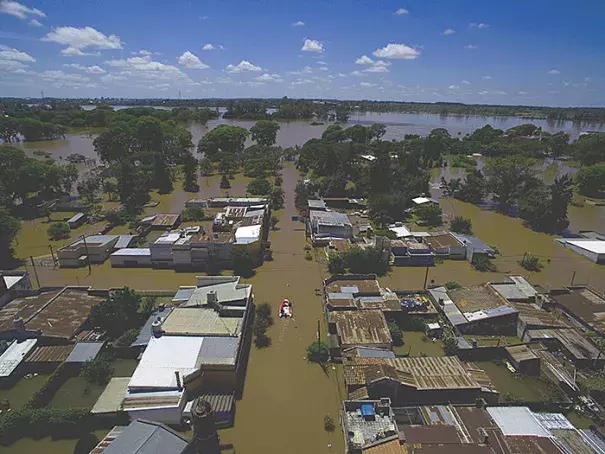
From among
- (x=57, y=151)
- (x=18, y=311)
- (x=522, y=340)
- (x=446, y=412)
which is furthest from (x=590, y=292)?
(x=57, y=151)

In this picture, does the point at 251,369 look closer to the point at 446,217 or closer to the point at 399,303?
the point at 399,303

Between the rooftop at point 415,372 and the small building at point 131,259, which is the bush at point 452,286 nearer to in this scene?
the rooftop at point 415,372

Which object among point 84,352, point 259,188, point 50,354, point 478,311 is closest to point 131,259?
point 50,354

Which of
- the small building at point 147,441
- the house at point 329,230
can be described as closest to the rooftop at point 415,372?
the small building at point 147,441

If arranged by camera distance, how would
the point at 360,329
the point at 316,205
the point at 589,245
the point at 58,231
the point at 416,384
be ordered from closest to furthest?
the point at 416,384 < the point at 360,329 < the point at 589,245 < the point at 58,231 < the point at 316,205

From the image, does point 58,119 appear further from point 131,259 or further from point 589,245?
point 589,245
